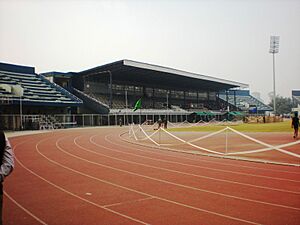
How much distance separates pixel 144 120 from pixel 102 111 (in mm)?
9655

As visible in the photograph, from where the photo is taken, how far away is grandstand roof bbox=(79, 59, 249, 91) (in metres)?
53.6

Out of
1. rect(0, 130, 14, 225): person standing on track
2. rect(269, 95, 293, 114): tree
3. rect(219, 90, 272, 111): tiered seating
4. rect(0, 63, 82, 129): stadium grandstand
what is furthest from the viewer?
rect(269, 95, 293, 114): tree

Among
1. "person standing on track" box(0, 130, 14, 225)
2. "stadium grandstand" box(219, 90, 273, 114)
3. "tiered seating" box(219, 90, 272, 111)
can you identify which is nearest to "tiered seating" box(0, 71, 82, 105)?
"person standing on track" box(0, 130, 14, 225)

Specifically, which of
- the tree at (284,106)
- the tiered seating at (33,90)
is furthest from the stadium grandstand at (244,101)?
the tiered seating at (33,90)

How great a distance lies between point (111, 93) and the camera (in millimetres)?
56281

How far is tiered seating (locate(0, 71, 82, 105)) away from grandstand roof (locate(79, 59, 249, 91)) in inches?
330

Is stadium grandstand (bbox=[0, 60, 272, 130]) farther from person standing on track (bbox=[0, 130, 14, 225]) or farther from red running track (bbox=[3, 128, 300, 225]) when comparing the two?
person standing on track (bbox=[0, 130, 14, 225])

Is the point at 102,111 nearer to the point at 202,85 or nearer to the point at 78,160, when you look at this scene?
the point at 202,85

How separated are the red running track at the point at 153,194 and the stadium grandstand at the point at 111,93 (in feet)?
103

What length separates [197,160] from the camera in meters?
11.2

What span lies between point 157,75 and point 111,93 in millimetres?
10509

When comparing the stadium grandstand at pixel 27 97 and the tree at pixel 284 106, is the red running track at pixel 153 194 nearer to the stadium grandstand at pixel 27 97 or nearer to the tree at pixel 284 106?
the stadium grandstand at pixel 27 97

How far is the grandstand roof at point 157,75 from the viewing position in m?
53.6

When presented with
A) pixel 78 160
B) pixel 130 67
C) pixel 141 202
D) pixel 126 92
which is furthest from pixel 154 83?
pixel 141 202
